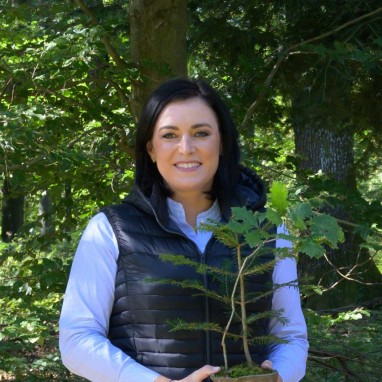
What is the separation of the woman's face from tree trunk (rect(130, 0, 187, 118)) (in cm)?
301

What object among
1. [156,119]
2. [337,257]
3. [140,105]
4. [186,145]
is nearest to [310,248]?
Result: [186,145]

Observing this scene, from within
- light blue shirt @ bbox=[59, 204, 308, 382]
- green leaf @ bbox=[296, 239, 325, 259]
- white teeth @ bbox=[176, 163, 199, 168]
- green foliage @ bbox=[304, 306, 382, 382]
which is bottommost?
green foliage @ bbox=[304, 306, 382, 382]

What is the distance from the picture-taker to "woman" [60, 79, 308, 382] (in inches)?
88.4

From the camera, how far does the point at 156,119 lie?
2.50 meters

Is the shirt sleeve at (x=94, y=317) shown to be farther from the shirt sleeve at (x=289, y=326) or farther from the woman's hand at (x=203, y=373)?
the shirt sleeve at (x=289, y=326)

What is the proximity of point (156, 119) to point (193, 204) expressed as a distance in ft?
0.96

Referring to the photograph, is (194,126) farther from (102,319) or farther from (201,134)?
(102,319)

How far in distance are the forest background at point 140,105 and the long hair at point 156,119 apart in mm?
2013

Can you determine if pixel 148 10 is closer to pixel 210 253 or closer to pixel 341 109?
pixel 341 109

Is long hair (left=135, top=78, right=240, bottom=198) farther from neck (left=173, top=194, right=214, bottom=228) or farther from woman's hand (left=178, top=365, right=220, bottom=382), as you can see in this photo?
woman's hand (left=178, top=365, right=220, bottom=382)

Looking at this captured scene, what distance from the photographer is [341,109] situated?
607 cm

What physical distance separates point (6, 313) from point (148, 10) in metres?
2.22

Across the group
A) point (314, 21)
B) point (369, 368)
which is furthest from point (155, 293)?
point (314, 21)

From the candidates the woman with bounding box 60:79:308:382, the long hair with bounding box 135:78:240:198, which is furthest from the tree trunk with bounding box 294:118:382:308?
the woman with bounding box 60:79:308:382
